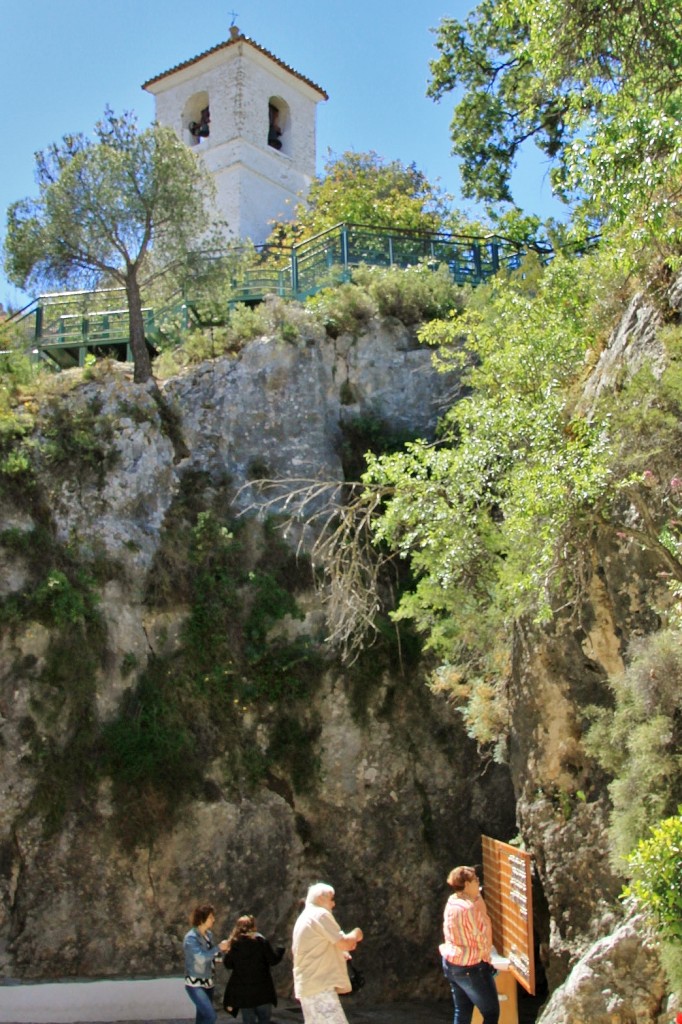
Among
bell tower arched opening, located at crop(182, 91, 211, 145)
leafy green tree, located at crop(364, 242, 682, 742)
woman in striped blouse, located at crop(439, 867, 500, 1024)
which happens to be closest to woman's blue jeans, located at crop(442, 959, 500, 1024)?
woman in striped blouse, located at crop(439, 867, 500, 1024)

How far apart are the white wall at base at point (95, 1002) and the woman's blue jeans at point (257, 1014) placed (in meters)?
2.49

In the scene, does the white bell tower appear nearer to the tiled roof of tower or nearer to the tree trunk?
the tiled roof of tower

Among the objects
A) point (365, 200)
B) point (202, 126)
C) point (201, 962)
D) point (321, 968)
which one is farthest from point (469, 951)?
point (202, 126)

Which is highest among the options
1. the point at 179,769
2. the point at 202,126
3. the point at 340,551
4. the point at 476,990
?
the point at 202,126

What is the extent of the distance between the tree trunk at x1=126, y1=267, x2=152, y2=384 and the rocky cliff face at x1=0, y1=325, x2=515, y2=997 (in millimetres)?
545

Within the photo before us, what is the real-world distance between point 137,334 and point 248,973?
1003cm

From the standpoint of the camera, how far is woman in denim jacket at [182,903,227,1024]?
25.7 ft

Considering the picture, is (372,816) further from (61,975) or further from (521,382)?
(521,382)

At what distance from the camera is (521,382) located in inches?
426

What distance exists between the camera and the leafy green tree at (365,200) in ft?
70.1

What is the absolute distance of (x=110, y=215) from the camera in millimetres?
15539

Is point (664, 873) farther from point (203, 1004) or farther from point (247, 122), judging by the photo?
point (247, 122)

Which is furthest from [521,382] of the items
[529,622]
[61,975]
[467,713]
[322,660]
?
[61,975]

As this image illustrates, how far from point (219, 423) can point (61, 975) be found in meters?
7.38
